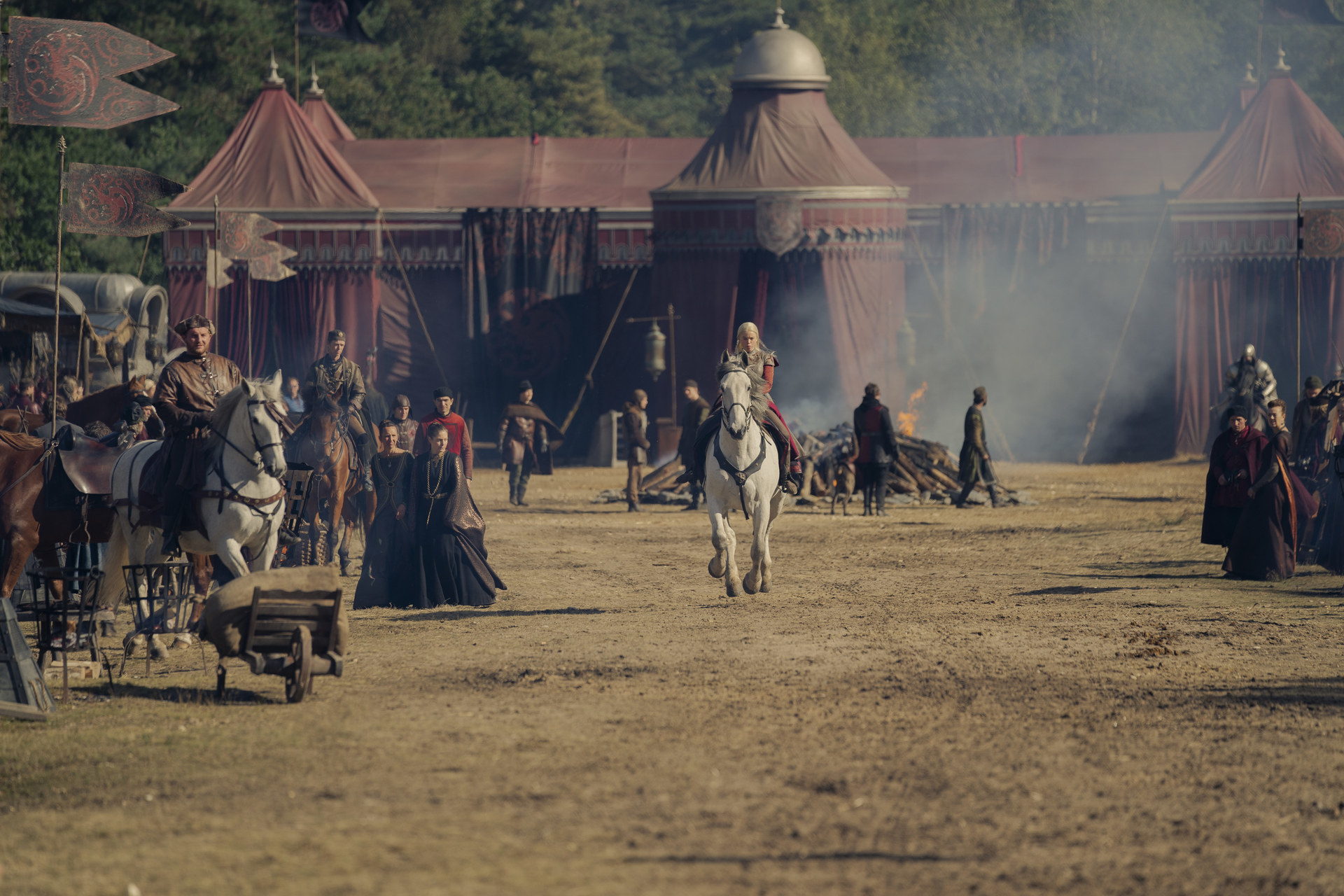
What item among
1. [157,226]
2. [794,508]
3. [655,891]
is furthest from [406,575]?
[794,508]

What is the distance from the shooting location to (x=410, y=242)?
30719mm

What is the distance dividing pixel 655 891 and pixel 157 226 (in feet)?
24.3

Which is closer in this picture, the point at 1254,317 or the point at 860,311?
the point at 860,311

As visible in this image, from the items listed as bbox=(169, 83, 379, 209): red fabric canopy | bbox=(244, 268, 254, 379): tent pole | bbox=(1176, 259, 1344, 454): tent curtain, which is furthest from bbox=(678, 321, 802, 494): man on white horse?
bbox=(169, 83, 379, 209): red fabric canopy

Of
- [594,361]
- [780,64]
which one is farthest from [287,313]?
[780,64]

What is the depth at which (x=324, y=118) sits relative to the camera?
3550 cm

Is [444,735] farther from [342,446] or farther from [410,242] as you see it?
[410,242]

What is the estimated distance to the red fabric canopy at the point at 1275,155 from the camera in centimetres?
2964

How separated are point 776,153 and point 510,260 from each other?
553 centimetres

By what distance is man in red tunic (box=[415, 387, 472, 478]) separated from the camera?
1442cm

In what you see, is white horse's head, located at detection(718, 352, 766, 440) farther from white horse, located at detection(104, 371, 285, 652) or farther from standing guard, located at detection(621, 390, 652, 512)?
standing guard, located at detection(621, 390, 652, 512)

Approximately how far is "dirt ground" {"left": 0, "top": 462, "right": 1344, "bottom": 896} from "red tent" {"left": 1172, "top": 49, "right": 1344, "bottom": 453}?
15.9 metres

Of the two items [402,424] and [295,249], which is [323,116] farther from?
[402,424]

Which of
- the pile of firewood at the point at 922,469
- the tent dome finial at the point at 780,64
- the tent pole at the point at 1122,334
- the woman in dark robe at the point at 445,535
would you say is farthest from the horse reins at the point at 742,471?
the tent pole at the point at 1122,334
